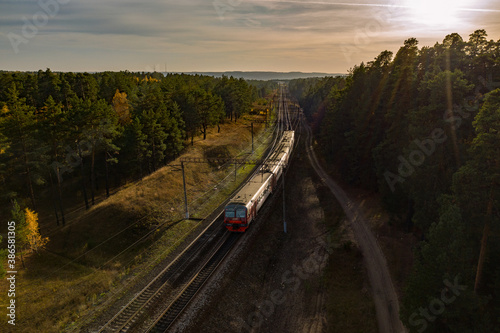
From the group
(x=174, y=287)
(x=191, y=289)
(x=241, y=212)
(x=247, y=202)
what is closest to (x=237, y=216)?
(x=241, y=212)

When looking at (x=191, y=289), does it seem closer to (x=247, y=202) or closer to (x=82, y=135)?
(x=247, y=202)

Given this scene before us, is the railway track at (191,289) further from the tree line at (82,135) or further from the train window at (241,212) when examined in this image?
the tree line at (82,135)

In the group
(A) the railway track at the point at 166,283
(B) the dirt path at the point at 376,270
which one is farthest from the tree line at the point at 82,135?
(B) the dirt path at the point at 376,270

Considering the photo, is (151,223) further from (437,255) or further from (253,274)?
(437,255)

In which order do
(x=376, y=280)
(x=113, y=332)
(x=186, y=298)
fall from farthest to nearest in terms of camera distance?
(x=376, y=280)
(x=186, y=298)
(x=113, y=332)

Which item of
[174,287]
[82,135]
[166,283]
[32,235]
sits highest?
[82,135]

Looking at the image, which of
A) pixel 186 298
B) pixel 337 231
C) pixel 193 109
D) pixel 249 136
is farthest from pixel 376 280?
pixel 249 136
